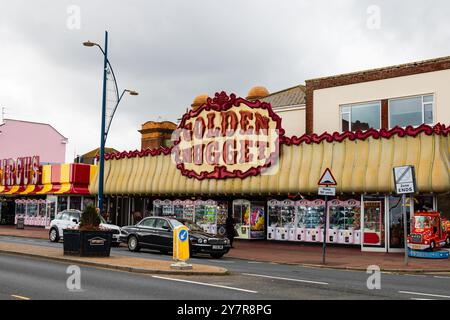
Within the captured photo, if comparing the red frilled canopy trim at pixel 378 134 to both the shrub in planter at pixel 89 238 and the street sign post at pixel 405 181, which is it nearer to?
the street sign post at pixel 405 181

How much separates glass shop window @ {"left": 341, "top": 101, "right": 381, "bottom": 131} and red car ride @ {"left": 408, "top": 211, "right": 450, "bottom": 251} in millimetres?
8531

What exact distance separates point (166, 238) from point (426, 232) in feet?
33.9

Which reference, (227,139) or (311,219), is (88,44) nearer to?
(227,139)

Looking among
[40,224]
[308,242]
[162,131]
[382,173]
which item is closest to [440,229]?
[382,173]

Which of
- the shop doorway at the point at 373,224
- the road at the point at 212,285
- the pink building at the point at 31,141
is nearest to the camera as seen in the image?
the road at the point at 212,285

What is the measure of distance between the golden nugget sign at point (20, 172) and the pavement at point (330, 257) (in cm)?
2218

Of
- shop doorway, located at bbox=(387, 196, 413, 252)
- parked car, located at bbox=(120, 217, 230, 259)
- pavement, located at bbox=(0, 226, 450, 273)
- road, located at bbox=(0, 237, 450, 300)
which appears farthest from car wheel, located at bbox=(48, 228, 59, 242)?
shop doorway, located at bbox=(387, 196, 413, 252)

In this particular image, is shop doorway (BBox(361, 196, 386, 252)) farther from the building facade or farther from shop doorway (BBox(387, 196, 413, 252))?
shop doorway (BBox(387, 196, 413, 252))

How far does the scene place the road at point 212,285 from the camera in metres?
11.1

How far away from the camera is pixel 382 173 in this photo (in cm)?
2470

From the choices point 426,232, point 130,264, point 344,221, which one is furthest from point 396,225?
point 130,264

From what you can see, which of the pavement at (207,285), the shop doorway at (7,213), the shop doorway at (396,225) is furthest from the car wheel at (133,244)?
the shop doorway at (7,213)
